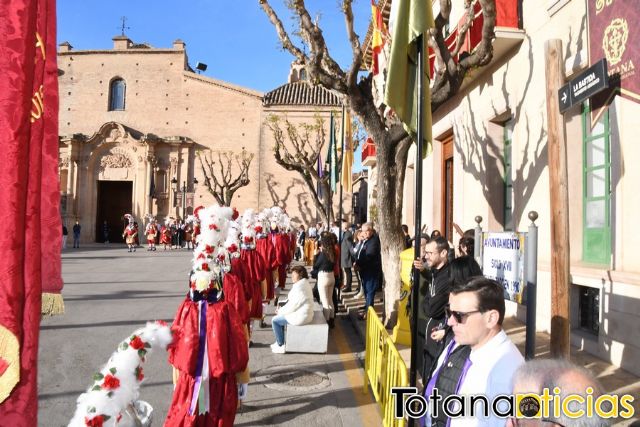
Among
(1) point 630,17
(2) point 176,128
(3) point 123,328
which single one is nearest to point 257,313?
(3) point 123,328

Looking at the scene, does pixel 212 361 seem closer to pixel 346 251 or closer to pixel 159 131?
pixel 346 251

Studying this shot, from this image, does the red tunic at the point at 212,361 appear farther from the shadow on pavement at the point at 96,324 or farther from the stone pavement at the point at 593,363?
the shadow on pavement at the point at 96,324

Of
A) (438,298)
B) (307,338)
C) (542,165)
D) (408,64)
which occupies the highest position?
(408,64)

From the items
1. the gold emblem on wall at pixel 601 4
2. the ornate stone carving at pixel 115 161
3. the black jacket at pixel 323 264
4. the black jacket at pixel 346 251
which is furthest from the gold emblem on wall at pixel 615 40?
the ornate stone carving at pixel 115 161

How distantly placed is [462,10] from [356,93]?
6.01 meters

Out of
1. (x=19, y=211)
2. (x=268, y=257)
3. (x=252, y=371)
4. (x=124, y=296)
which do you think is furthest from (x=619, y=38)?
(x=124, y=296)

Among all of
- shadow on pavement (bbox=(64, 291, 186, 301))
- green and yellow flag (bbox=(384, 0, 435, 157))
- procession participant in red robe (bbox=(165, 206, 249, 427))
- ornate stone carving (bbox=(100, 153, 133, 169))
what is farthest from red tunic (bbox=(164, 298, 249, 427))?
ornate stone carving (bbox=(100, 153, 133, 169))

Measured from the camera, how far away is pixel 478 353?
2.47m

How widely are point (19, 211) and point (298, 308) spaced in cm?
591

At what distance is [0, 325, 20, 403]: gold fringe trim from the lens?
161cm

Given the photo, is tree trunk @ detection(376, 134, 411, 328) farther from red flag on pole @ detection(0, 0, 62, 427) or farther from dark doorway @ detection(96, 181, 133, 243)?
dark doorway @ detection(96, 181, 133, 243)

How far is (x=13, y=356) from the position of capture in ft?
5.35

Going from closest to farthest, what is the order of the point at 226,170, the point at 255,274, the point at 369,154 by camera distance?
the point at 255,274 → the point at 369,154 → the point at 226,170

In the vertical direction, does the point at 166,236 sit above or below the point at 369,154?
below
